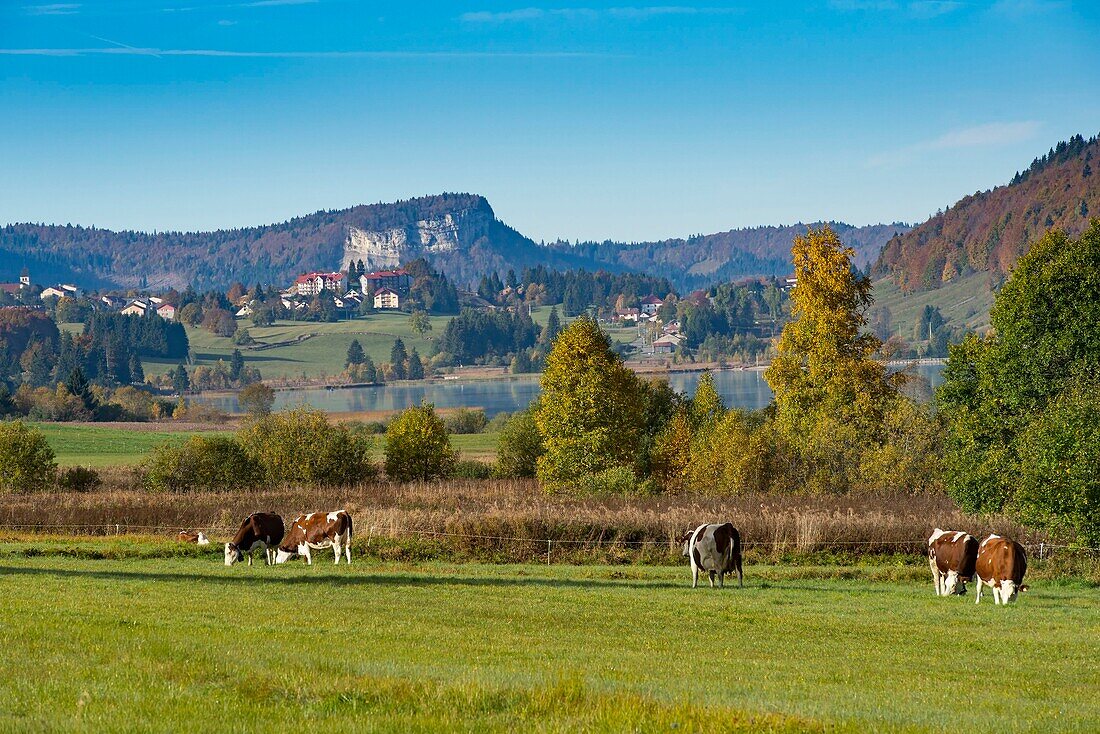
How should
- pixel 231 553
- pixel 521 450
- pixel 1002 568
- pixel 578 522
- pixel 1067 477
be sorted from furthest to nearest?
pixel 521 450, pixel 578 522, pixel 231 553, pixel 1067 477, pixel 1002 568

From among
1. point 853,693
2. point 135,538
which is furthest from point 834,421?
point 853,693

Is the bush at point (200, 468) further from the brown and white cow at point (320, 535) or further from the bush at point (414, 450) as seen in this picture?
the brown and white cow at point (320, 535)

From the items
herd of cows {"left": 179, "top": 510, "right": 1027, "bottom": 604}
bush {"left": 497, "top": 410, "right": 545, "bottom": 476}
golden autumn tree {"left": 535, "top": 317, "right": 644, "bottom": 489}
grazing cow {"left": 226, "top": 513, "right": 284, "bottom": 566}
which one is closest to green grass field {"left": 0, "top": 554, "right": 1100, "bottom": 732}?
herd of cows {"left": 179, "top": 510, "right": 1027, "bottom": 604}

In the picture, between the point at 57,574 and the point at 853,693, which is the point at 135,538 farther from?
the point at 853,693

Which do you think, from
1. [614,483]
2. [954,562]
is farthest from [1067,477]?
[614,483]

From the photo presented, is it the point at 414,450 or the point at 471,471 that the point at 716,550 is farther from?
the point at 471,471

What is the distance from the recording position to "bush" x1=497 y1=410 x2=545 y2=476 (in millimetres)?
78562

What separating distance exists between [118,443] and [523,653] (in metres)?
110

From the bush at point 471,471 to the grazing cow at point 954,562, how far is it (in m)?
50.3

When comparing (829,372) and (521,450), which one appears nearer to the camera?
(829,372)

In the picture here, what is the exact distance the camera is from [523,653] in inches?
650

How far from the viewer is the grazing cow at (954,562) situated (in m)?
27.9

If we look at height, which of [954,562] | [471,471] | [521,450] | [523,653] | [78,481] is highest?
[523,653]

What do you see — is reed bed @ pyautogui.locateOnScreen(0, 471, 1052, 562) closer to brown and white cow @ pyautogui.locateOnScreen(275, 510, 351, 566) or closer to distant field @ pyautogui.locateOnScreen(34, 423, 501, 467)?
brown and white cow @ pyautogui.locateOnScreen(275, 510, 351, 566)
